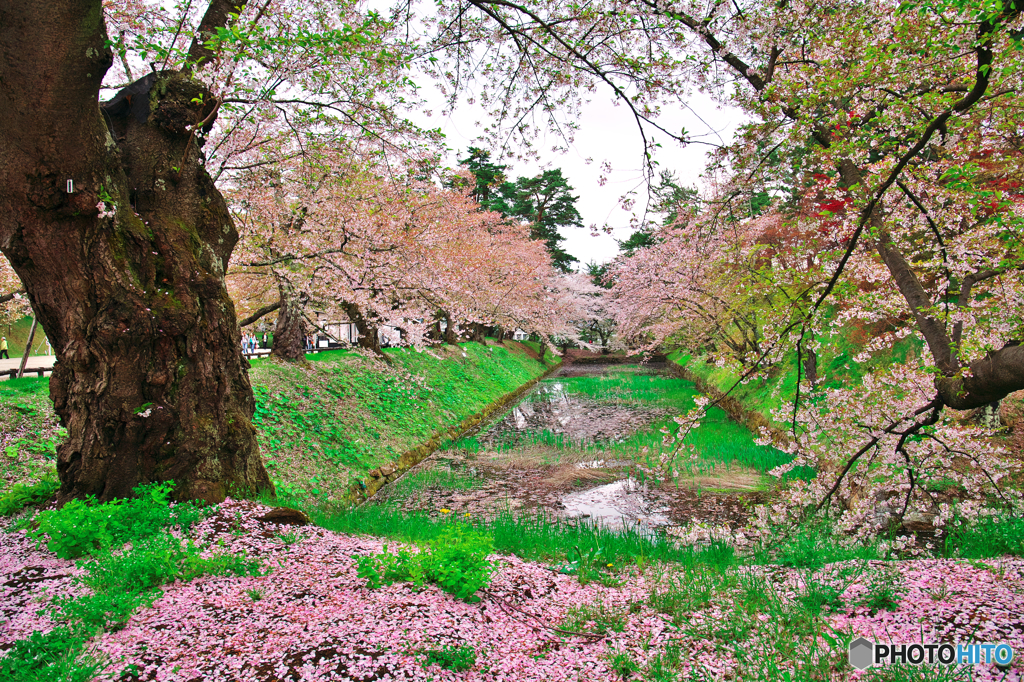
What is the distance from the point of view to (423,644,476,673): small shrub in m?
2.90

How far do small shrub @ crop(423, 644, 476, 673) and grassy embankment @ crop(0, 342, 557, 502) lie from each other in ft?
18.1

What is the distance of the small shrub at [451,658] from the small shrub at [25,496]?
5033 millimetres

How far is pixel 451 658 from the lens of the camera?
2.95 metres

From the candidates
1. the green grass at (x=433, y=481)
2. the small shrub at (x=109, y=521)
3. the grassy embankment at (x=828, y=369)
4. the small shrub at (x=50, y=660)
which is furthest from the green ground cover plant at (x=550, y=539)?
the grassy embankment at (x=828, y=369)

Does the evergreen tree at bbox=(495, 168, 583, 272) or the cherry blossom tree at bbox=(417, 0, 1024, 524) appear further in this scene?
the evergreen tree at bbox=(495, 168, 583, 272)

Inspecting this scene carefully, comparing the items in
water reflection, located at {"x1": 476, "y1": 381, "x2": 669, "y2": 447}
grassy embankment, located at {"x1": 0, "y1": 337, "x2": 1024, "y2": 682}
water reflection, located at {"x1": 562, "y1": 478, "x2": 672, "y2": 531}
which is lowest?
water reflection, located at {"x1": 562, "y1": 478, "x2": 672, "y2": 531}

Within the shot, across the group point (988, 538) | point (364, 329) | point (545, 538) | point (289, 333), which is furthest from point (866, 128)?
point (364, 329)

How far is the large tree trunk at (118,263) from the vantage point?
4312 millimetres

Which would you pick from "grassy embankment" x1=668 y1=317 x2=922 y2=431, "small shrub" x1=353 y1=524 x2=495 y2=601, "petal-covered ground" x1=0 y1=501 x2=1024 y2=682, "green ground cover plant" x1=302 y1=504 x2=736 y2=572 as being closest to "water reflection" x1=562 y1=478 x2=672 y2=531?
"green ground cover plant" x1=302 y1=504 x2=736 y2=572

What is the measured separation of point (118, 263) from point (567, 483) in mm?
8226

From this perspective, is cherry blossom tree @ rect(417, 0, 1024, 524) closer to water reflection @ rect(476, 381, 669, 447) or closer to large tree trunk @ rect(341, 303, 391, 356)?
water reflection @ rect(476, 381, 669, 447)

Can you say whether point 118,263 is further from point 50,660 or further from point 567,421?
point 567,421

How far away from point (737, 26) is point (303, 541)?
6.81 metres

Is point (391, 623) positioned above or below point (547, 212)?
below
